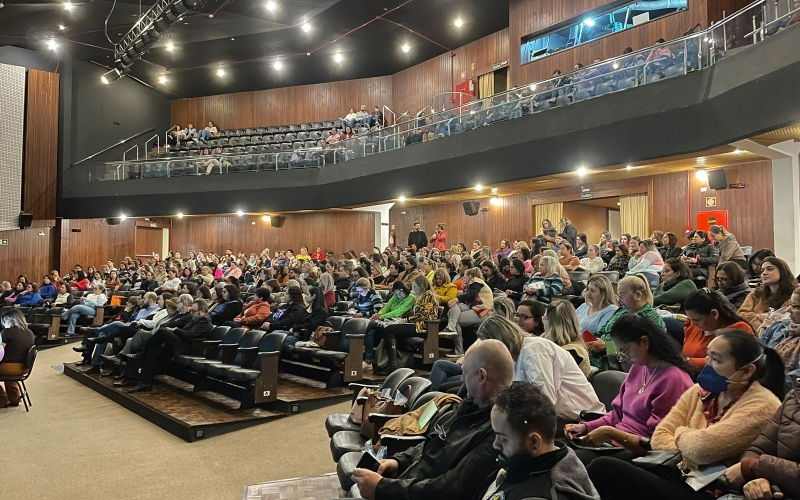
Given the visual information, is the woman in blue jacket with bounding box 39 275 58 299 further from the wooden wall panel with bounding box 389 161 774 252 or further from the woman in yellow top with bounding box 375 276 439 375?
the woman in yellow top with bounding box 375 276 439 375

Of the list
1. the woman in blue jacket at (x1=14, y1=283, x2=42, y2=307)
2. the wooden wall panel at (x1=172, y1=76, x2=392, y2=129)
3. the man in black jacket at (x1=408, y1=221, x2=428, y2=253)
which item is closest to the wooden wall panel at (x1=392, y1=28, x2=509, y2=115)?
the wooden wall panel at (x1=172, y1=76, x2=392, y2=129)

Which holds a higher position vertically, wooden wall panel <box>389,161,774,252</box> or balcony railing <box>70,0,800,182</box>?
balcony railing <box>70,0,800,182</box>

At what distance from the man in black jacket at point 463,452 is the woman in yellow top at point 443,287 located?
13.8 feet

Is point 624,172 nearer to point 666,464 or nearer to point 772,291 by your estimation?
point 772,291

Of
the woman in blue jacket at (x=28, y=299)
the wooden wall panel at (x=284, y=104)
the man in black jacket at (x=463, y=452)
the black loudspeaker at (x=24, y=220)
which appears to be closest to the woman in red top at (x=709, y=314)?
the man in black jacket at (x=463, y=452)

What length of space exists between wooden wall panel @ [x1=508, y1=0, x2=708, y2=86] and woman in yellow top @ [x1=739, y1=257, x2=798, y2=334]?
8313mm

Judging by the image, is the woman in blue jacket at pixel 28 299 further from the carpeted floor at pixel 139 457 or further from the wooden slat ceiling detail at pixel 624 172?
the wooden slat ceiling detail at pixel 624 172

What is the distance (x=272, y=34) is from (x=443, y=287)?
38.8 feet

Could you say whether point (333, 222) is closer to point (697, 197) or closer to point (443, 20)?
point (443, 20)

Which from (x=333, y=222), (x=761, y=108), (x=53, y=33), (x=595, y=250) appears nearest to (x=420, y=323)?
(x=595, y=250)

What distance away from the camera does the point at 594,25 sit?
12.0 meters

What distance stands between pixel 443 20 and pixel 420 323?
34.0 feet

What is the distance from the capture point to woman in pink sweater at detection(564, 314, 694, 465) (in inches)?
94.1

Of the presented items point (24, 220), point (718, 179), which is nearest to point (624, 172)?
point (718, 179)
